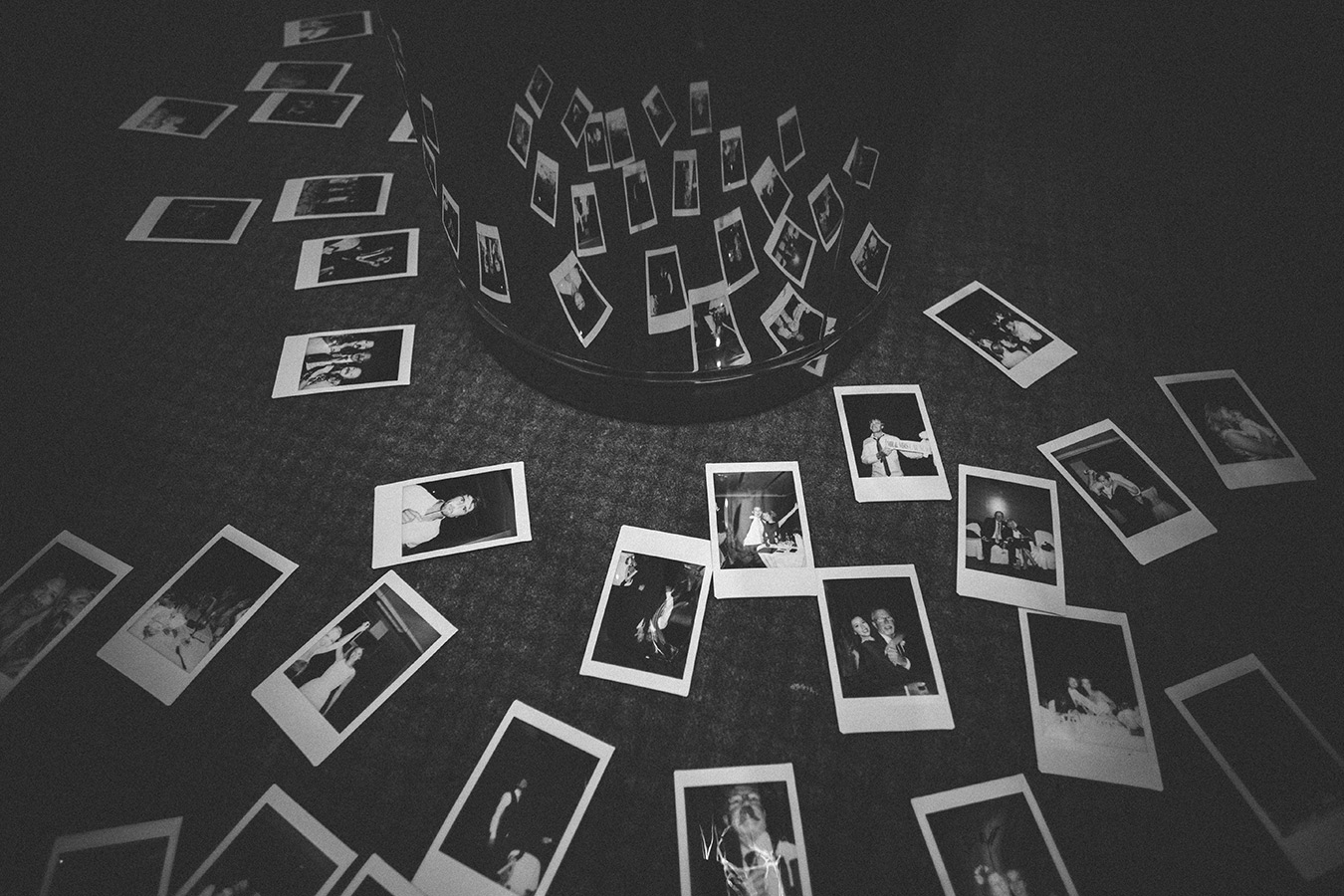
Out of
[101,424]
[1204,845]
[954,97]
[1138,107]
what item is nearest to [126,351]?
[101,424]

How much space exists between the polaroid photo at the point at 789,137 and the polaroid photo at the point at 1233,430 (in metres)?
0.74

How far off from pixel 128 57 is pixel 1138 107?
2.51 meters

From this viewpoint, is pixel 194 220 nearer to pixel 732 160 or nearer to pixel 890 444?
pixel 732 160

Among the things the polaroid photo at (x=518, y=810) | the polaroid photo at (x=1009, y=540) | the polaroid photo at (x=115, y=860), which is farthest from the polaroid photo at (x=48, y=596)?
the polaroid photo at (x=1009, y=540)

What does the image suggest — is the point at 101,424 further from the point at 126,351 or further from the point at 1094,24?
the point at 1094,24

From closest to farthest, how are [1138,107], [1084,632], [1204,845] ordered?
[1204,845]
[1084,632]
[1138,107]

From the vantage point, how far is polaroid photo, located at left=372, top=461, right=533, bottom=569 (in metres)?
1.01

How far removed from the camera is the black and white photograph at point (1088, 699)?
0.82 meters

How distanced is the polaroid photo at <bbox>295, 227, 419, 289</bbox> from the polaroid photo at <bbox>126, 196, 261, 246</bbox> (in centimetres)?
17

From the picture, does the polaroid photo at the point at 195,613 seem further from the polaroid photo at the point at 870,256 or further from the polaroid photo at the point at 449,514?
the polaroid photo at the point at 870,256

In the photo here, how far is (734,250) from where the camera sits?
962mm

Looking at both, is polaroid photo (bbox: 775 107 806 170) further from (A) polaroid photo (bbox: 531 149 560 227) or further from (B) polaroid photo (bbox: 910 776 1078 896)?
(B) polaroid photo (bbox: 910 776 1078 896)

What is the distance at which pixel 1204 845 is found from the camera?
773mm

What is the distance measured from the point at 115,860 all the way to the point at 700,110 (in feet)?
3.28
